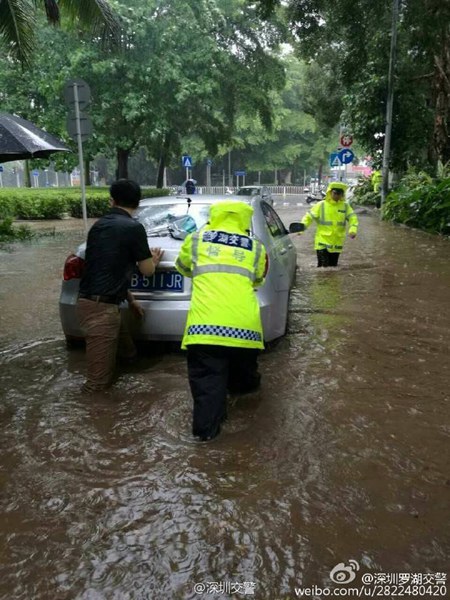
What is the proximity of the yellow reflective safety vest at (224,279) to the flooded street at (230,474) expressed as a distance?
2.25ft

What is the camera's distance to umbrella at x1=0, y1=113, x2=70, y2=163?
9.77 m

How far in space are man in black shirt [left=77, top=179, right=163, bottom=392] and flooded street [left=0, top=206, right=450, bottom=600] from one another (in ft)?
1.25

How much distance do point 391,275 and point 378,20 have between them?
8112 mm

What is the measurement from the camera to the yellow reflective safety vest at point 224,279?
10.4ft

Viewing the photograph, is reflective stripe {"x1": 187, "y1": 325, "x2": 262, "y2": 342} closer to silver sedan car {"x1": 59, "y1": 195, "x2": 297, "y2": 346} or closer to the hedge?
silver sedan car {"x1": 59, "y1": 195, "x2": 297, "y2": 346}

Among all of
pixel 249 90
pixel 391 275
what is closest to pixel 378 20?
pixel 391 275

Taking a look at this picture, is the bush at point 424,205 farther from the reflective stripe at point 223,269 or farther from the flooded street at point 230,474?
the reflective stripe at point 223,269

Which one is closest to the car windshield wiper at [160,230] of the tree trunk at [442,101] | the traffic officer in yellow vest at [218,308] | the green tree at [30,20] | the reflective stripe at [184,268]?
the reflective stripe at [184,268]

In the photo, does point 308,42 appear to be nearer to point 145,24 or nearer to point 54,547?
point 145,24

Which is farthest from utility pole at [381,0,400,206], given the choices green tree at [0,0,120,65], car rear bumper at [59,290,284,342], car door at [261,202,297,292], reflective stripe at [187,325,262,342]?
reflective stripe at [187,325,262,342]

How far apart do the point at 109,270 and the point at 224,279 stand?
1.01m

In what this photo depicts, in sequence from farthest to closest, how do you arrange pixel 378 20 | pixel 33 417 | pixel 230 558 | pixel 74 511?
pixel 378 20
pixel 33 417
pixel 74 511
pixel 230 558

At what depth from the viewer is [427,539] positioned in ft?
7.98

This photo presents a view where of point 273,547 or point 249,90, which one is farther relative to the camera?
point 249,90
